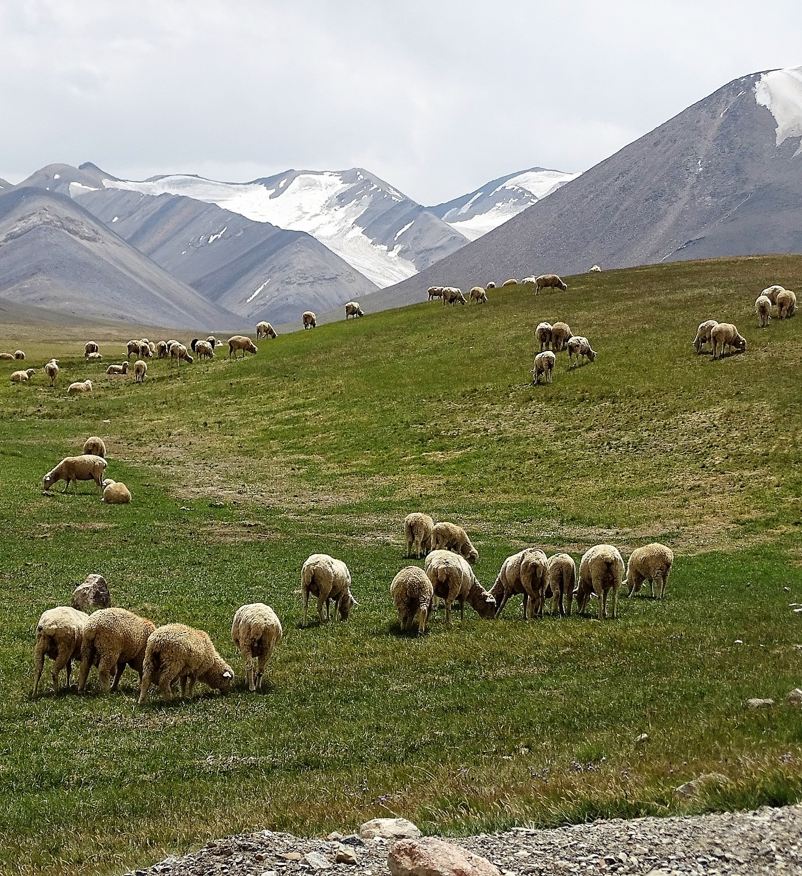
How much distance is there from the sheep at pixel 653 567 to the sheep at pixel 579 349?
34.7m

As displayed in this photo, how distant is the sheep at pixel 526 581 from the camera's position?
20.8 m

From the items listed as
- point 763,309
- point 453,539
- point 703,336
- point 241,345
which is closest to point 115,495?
point 453,539

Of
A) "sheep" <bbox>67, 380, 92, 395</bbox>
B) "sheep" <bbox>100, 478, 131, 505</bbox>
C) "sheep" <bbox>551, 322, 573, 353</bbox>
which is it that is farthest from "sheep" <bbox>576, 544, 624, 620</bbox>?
"sheep" <bbox>67, 380, 92, 395</bbox>

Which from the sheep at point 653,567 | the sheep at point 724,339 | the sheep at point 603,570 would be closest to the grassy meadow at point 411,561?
the sheep at point 653,567

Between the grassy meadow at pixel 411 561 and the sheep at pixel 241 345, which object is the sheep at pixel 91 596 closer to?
the grassy meadow at pixel 411 561

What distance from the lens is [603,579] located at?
2088cm

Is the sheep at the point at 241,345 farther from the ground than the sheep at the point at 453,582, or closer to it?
farther from the ground

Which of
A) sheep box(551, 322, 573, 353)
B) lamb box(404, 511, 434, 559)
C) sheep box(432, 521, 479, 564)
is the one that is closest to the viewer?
sheep box(432, 521, 479, 564)

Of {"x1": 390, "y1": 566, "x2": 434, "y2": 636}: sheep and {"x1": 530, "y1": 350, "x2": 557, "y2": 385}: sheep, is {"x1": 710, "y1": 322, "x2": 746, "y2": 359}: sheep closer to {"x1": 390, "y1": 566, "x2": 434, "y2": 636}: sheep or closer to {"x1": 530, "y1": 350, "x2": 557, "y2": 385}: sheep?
{"x1": 530, "y1": 350, "x2": 557, "y2": 385}: sheep

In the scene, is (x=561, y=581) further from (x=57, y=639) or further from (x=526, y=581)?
(x=57, y=639)

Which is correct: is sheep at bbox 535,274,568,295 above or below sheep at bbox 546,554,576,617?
above

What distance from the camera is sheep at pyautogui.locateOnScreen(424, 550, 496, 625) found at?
20234 mm

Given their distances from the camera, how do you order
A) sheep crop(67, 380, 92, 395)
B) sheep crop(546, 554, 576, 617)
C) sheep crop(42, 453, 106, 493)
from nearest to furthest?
sheep crop(546, 554, 576, 617), sheep crop(42, 453, 106, 493), sheep crop(67, 380, 92, 395)

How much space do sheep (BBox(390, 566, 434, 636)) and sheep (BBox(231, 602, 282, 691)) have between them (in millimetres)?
4029
